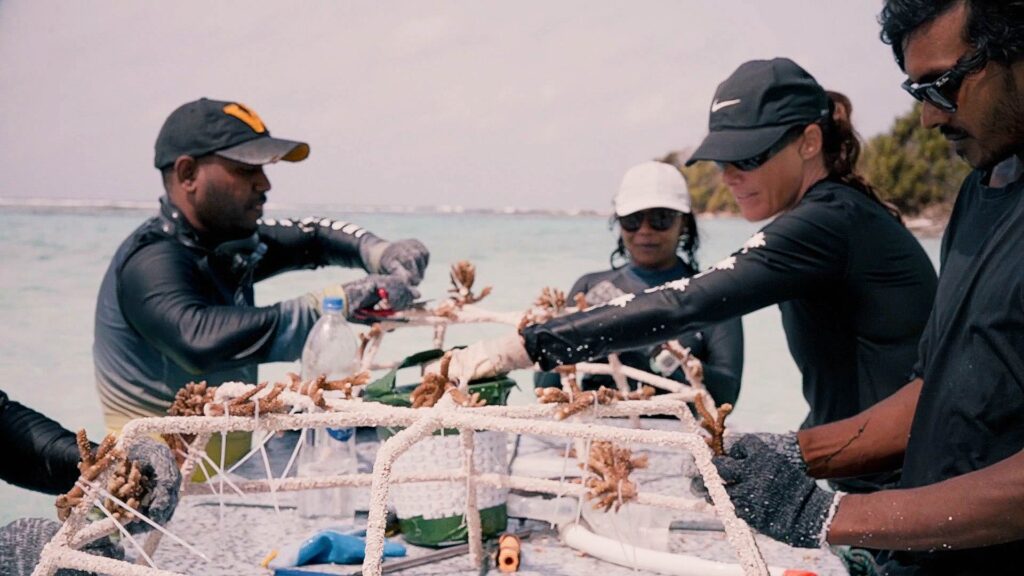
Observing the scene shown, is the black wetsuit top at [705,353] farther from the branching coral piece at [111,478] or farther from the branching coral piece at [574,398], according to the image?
the branching coral piece at [111,478]

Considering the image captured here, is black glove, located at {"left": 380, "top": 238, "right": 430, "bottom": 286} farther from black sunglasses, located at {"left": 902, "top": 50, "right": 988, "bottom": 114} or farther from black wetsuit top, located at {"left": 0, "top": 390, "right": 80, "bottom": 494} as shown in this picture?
black sunglasses, located at {"left": 902, "top": 50, "right": 988, "bottom": 114}

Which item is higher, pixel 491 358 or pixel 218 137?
pixel 218 137

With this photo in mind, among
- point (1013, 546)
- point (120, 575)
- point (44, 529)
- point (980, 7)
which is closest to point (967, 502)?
point (1013, 546)

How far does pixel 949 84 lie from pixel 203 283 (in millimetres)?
2105

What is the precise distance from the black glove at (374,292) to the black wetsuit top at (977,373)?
1503mm

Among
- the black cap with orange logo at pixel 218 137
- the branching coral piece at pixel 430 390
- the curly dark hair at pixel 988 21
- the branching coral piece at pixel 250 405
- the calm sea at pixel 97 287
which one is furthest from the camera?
the calm sea at pixel 97 287

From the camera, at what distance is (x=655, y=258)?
3357 millimetres

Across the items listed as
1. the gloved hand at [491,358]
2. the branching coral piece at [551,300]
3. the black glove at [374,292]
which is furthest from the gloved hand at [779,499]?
the black glove at [374,292]

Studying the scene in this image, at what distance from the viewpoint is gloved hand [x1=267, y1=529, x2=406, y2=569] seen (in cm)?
172

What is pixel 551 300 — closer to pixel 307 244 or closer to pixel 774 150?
pixel 774 150

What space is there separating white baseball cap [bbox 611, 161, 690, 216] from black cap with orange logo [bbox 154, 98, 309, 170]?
118cm

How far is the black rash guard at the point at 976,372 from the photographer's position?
3.77ft

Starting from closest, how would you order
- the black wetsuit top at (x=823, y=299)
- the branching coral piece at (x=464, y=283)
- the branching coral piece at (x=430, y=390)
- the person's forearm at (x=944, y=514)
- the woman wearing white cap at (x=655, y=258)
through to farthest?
the person's forearm at (x=944, y=514), the branching coral piece at (x=430, y=390), the black wetsuit top at (x=823, y=299), the branching coral piece at (x=464, y=283), the woman wearing white cap at (x=655, y=258)

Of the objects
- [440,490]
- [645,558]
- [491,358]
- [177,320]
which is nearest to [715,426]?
[645,558]
